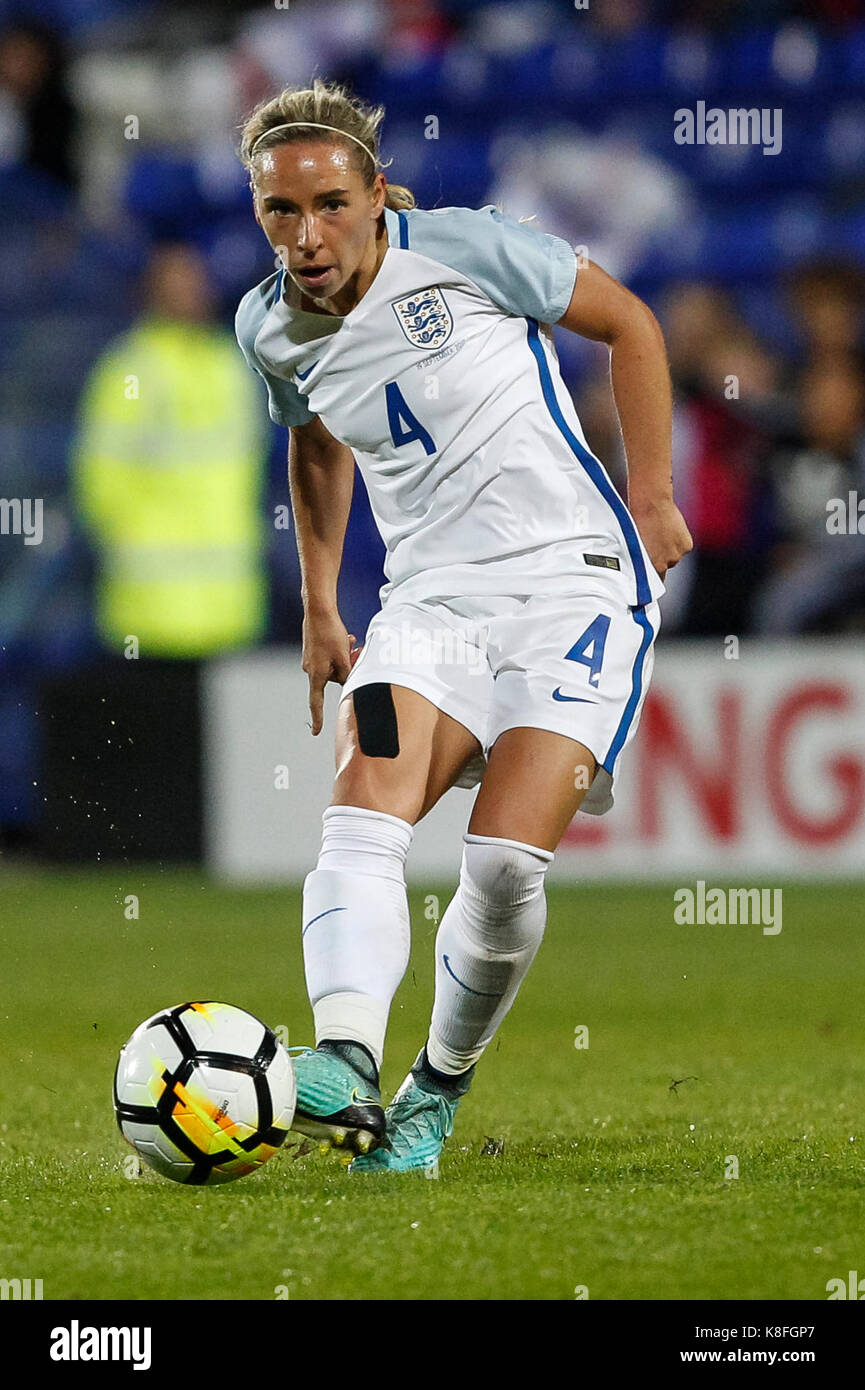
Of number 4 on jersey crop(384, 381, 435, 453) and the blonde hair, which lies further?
number 4 on jersey crop(384, 381, 435, 453)

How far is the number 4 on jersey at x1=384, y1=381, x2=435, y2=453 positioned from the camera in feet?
12.4

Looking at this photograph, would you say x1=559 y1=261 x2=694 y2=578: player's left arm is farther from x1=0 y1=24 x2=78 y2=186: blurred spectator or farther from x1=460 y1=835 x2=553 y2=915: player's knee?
x1=0 y1=24 x2=78 y2=186: blurred spectator

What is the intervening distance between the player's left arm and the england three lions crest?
24cm

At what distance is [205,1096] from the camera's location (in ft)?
10.6

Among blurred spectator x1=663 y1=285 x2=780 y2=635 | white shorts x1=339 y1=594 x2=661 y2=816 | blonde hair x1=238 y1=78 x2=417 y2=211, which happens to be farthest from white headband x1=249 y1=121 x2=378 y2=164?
blurred spectator x1=663 y1=285 x2=780 y2=635

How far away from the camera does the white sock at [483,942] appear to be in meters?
3.54

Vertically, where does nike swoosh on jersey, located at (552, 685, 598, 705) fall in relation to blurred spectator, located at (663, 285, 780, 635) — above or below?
below

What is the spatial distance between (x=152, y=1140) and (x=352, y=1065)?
13.2 inches

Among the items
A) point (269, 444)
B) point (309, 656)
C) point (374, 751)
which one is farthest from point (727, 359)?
point (374, 751)

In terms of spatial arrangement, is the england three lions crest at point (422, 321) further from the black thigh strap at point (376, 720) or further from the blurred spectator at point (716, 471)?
the blurred spectator at point (716, 471)

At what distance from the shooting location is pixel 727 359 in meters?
9.53

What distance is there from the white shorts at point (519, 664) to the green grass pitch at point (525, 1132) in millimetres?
772

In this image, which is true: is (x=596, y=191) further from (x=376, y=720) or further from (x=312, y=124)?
(x=376, y=720)

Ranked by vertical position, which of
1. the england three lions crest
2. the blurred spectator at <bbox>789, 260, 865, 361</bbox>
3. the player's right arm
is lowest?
the player's right arm
